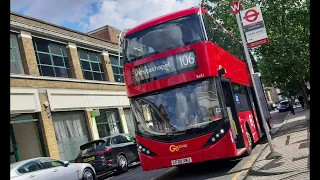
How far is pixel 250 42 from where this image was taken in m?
9.26

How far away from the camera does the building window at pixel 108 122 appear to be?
23609 millimetres

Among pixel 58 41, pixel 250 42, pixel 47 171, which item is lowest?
pixel 47 171

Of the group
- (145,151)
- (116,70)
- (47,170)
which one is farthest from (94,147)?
(116,70)

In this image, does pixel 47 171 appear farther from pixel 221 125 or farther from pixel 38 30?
pixel 38 30

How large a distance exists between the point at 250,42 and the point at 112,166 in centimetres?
786

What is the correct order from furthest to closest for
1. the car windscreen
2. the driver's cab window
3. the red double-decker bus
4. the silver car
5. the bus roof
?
Answer: the driver's cab window
the car windscreen
the silver car
the bus roof
the red double-decker bus

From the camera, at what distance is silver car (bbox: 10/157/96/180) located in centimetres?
984

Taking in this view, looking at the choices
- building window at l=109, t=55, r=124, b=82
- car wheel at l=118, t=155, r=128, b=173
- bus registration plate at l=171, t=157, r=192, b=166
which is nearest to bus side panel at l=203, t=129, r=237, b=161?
bus registration plate at l=171, t=157, r=192, b=166

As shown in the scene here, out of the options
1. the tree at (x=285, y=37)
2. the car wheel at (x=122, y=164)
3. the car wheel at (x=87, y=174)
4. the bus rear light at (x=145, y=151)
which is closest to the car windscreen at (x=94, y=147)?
the car wheel at (x=122, y=164)

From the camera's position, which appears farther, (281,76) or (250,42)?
(281,76)

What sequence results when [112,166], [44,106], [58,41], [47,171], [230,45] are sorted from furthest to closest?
1. [58,41]
2. [44,106]
3. [112,166]
4. [230,45]
5. [47,171]

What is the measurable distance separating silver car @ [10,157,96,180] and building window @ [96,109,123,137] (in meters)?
11.4

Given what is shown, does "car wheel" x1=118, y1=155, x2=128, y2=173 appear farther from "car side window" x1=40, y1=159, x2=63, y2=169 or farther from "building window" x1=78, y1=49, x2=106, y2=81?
"building window" x1=78, y1=49, x2=106, y2=81
